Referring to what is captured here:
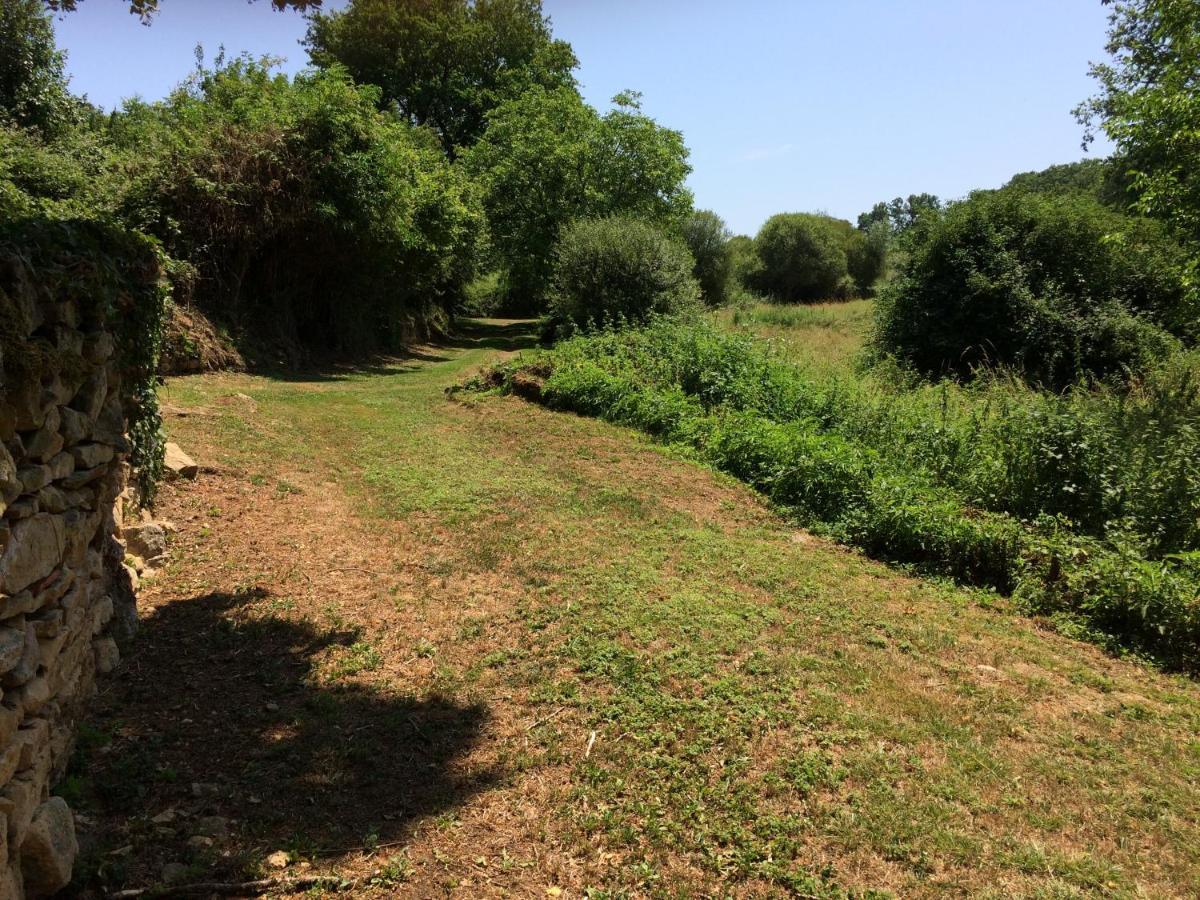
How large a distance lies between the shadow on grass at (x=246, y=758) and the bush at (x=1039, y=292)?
14031mm

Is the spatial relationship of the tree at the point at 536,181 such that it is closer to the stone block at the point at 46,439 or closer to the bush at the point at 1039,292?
the bush at the point at 1039,292

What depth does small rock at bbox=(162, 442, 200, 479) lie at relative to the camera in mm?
6551

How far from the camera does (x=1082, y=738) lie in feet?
12.6

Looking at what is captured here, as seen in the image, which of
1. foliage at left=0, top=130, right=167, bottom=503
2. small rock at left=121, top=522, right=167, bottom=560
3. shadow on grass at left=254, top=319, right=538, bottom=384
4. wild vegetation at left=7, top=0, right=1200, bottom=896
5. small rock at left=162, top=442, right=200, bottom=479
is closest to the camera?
foliage at left=0, top=130, right=167, bottom=503

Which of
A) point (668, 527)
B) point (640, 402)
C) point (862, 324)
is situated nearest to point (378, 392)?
point (640, 402)

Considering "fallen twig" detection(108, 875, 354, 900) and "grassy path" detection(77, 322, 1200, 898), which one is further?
"grassy path" detection(77, 322, 1200, 898)

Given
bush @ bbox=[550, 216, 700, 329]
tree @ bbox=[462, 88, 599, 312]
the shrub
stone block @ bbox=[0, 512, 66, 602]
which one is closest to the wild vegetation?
stone block @ bbox=[0, 512, 66, 602]

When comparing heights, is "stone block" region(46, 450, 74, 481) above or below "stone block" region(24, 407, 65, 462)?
below

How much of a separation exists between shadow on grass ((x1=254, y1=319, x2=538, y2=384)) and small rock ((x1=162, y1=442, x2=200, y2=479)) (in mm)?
7783

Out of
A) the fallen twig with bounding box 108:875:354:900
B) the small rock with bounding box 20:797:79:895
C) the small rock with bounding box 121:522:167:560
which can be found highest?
the small rock with bounding box 121:522:167:560

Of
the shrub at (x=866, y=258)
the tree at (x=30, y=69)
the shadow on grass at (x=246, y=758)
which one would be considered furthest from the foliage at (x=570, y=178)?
the shadow on grass at (x=246, y=758)

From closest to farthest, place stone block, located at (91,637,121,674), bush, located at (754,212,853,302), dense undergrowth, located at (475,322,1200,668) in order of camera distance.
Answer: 1. stone block, located at (91,637,121,674)
2. dense undergrowth, located at (475,322,1200,668)
3. bush, located at (754,212,853,302)

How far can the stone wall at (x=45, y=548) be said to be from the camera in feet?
7.80

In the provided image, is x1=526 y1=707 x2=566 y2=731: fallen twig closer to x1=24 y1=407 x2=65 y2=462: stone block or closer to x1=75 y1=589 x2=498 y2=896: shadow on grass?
x1=75 y1=589 x2=498 y2=896: shadow on grass
